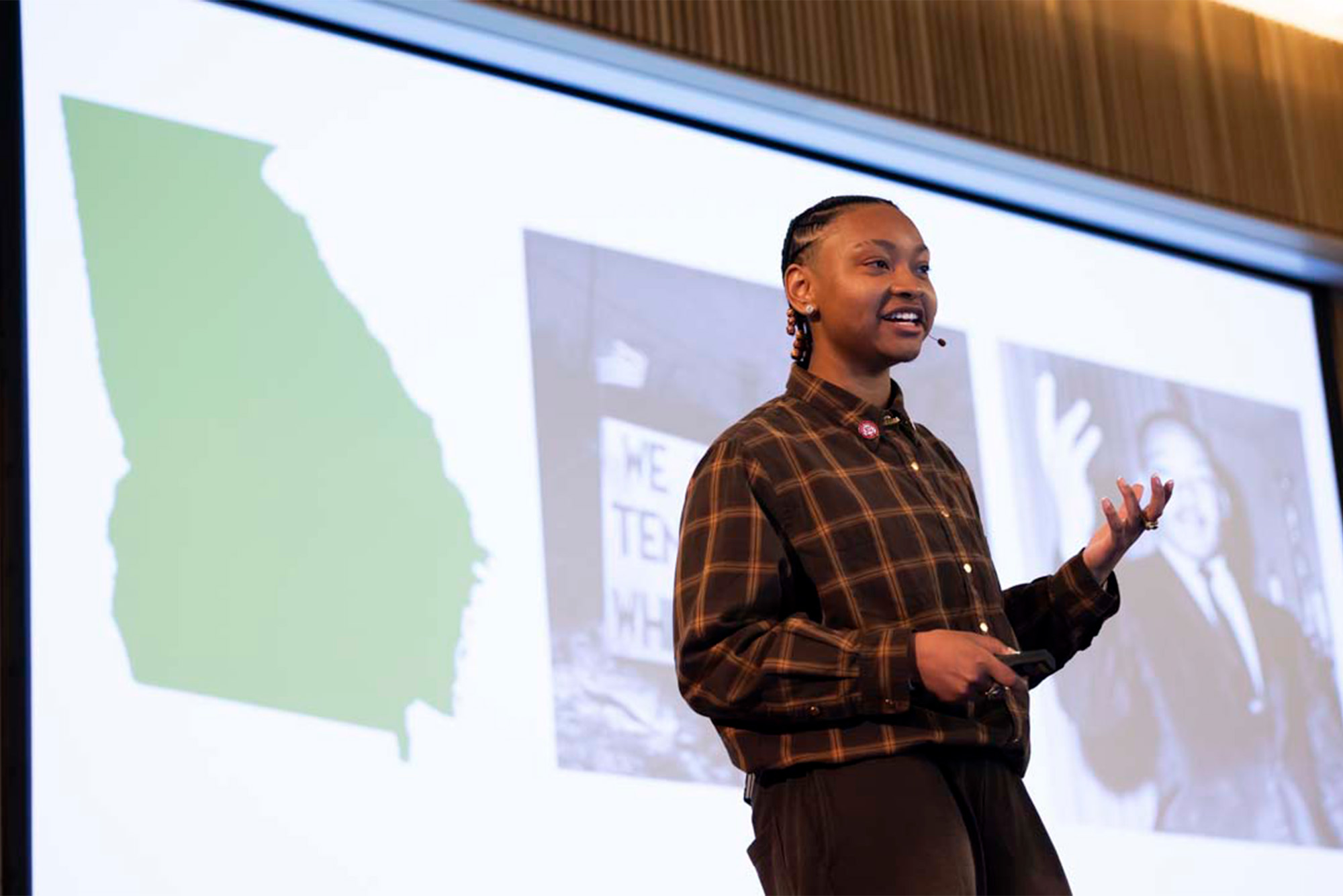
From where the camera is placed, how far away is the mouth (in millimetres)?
1856

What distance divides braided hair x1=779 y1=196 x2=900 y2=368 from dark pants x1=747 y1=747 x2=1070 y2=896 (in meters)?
0.49

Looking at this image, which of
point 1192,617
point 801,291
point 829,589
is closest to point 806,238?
point 801,291

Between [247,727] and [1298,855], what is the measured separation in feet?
8.98

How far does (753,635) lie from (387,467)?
1.73 meters

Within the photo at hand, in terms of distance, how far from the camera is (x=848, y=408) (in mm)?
1861

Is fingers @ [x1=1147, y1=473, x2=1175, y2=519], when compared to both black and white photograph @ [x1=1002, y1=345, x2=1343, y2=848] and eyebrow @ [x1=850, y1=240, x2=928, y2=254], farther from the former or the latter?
black and white photograph @ [x1=1002, y1=345, x2=1343, y2=848]

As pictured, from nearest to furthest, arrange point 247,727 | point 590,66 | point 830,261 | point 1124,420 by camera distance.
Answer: point 830,261, point 247,727, point 590,66, point 1124,420

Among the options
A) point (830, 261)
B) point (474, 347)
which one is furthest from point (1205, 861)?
point (830, 261)

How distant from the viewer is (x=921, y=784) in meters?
1.63

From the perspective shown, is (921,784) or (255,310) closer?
(921,784)

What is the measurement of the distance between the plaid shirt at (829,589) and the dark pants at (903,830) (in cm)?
3

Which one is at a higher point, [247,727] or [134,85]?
[134,85]

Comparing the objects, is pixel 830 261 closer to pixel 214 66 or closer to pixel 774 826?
pixel 774 826

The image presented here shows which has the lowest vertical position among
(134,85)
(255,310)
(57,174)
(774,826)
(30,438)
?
(774,826)
